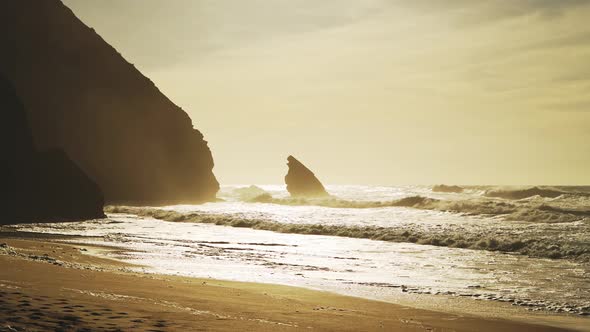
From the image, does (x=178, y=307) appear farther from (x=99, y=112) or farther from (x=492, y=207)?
(x=99, y=112)

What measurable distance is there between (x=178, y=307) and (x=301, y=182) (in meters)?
97.6

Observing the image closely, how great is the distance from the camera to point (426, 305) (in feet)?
39.0

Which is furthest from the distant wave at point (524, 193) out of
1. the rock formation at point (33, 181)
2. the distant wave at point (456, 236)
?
the rock formation at point (33, 181)

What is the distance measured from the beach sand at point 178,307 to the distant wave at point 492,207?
29175 millimetres

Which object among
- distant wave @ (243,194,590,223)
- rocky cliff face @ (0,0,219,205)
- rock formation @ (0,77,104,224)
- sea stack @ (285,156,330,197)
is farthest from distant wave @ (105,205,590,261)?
sea stack @ (285,156,330,197)

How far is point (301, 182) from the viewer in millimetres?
106688

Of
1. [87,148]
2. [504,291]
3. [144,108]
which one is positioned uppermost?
[144,108]

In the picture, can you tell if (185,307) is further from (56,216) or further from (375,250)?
(56,216)

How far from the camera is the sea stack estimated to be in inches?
4156

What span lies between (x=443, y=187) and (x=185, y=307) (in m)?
130

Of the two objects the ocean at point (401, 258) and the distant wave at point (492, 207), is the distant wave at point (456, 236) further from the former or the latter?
the distant wave at point (492, 207)

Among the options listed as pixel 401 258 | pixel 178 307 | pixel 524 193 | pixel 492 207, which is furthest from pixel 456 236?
pixel 524 193

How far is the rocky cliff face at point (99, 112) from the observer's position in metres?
75.3

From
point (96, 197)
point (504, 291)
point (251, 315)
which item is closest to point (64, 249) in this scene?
point (251, 315)
